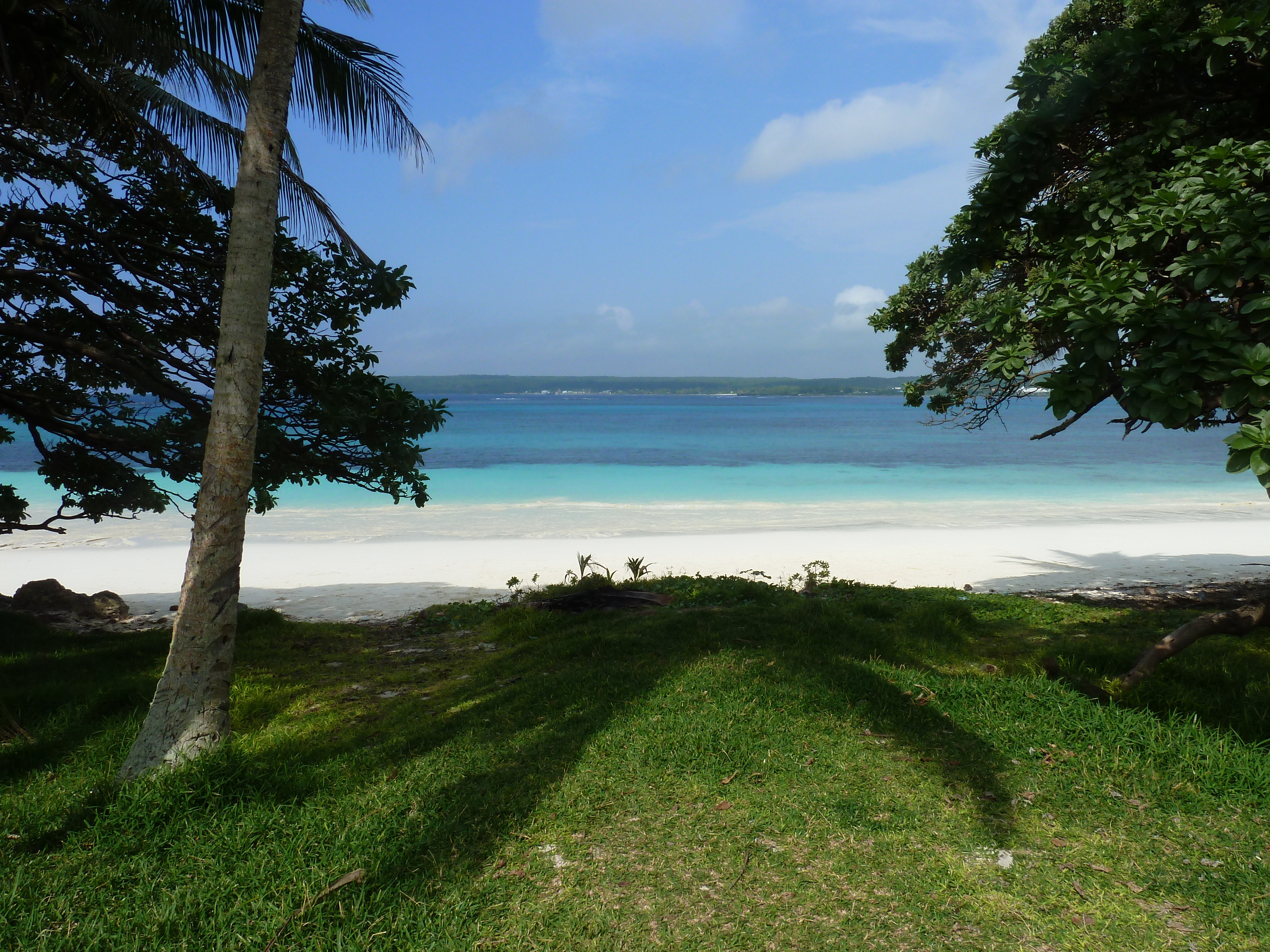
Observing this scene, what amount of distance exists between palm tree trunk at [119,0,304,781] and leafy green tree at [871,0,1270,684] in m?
4.11

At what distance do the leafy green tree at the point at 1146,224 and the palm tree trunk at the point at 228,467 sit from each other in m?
4.11

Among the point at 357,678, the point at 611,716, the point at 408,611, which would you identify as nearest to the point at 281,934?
the point at 611,716

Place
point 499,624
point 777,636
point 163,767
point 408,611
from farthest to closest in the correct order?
point 408,611, point 499,624, point 777,636, point 163,767

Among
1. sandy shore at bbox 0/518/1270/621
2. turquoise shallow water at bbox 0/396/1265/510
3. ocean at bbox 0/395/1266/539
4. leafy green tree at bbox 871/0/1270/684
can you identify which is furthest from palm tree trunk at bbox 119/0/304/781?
turquoise shallow water at bbox 0/396/1265/510

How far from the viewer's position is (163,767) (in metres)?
4.04

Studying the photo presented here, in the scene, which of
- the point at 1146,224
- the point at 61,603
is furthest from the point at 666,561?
the point at 1146,224

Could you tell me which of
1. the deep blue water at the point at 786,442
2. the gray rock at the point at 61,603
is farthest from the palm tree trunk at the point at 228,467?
the deep blue water at the point at 786,442

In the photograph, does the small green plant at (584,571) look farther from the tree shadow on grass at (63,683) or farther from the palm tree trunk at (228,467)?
the palm tree trunk at (228,467)

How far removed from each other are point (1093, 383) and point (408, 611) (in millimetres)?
8293

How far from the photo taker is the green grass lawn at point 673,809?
3.04m

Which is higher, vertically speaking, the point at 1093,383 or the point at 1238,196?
the point at 1238,196

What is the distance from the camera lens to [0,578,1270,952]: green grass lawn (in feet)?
9.97

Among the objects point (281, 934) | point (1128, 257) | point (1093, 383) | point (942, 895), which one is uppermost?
point (1128, 257)

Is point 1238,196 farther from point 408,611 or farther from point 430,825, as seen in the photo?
point 408,611
